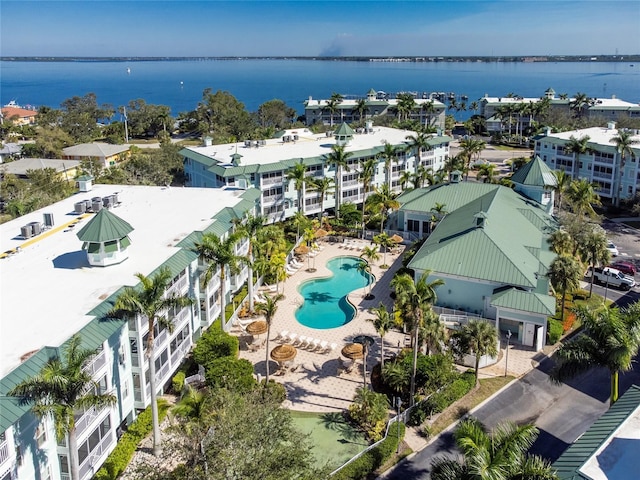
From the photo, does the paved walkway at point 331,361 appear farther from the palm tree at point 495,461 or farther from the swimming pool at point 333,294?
the palm tree at point 495,461

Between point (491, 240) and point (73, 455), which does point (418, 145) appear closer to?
point (491, 240)

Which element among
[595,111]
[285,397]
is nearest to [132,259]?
[285,397]

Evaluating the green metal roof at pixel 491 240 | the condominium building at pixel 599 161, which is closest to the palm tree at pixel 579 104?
the condominium building at pixel 599 161

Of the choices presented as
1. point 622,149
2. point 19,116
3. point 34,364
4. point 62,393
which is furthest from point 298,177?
point 19,116

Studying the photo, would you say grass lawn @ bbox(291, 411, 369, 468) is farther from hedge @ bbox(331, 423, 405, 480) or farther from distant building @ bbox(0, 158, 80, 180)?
distant building @ bbox(0, 158, 80, 180)

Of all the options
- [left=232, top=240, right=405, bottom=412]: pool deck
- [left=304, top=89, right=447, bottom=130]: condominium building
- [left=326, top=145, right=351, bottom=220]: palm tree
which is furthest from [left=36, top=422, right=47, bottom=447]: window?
[left=304, top=89, right=447, bottom=130]: condominium building
